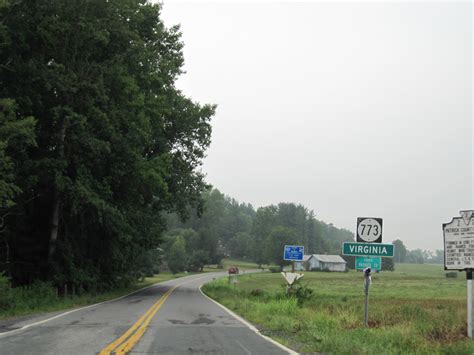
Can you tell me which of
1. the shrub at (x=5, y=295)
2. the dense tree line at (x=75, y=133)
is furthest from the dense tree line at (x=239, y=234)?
the shrub at (x=5, y=295)

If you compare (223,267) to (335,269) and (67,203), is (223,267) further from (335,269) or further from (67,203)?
(67,203)

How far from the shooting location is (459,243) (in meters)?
10.5

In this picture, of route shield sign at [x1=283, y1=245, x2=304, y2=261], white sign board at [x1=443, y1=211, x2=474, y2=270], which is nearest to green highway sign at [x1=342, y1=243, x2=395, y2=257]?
white sign board at [x1=443, y1=211, x2=474, y2=270]

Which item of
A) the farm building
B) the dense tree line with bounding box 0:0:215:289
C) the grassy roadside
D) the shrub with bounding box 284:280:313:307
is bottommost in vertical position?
the farm building

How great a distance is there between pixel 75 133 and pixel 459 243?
18.3m

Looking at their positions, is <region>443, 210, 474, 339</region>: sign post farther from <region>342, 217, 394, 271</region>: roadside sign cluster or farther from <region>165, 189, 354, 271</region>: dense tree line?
<region>165, 189, 354, 271</region>: dense tree line

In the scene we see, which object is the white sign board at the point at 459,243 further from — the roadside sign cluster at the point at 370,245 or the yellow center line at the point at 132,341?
the yellow center line at the point at 132,341

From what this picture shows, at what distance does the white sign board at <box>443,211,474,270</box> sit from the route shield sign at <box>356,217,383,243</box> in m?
1.82

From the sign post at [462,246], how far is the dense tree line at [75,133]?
48.0 ft

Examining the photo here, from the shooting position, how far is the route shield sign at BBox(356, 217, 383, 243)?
40.3 ft

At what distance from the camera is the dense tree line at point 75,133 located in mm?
21516

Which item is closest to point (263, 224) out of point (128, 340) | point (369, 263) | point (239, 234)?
point (239, 234)

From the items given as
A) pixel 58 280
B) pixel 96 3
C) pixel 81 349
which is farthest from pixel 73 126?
pixel 81 349

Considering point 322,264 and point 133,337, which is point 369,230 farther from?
point 322,264
